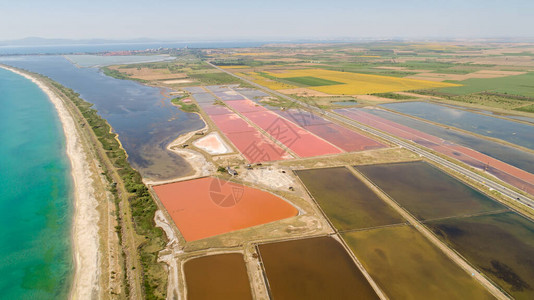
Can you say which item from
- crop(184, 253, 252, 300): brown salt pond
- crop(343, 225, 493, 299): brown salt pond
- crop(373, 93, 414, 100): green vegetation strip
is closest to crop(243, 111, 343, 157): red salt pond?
Result: crop(343, 225, 493, 299): brown salt pond

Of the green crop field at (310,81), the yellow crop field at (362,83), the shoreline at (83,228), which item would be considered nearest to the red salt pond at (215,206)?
the shoreline at (83,228)

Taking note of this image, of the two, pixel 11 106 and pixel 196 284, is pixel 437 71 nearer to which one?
pixel 196 284

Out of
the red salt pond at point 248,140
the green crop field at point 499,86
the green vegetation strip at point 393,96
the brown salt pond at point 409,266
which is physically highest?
the green crop field at point 499,86

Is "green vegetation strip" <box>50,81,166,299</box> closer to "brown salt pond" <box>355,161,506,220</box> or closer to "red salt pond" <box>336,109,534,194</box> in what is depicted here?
"brown salt pond" <box>355,161,506,220</box>

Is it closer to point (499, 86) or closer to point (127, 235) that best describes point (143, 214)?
point (127, 235)

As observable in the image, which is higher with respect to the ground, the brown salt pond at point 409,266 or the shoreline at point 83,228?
the shoreline at point 83,228

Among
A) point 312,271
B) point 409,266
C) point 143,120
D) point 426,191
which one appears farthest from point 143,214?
point 143,120

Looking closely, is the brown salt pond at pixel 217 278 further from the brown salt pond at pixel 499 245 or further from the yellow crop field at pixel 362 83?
the yellow crop field at pixel 362 83

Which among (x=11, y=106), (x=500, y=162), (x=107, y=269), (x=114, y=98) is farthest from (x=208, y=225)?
(x=11, y=106)
